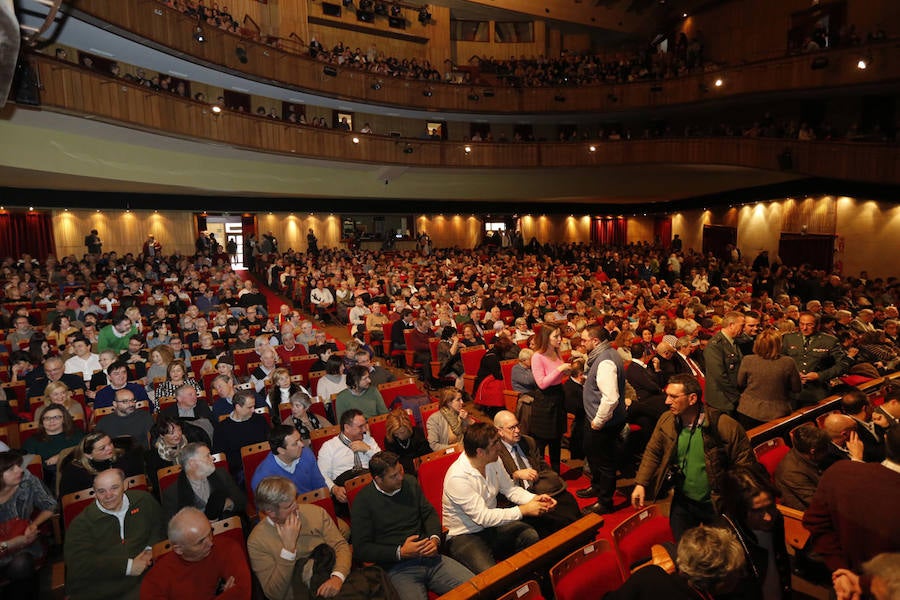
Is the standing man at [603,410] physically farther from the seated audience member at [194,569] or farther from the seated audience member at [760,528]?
the seated audience member at [194,569]

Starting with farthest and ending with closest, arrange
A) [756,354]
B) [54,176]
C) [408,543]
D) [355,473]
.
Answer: [54,176]
[756,354]
[355,473]
[408,543]

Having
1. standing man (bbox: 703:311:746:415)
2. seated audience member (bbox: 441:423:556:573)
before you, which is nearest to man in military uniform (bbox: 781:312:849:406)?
standing man (bbox: 703:311:746:415)

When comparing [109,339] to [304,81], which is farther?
[304,81]

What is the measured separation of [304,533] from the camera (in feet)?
8.96

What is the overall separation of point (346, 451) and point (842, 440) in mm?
3175

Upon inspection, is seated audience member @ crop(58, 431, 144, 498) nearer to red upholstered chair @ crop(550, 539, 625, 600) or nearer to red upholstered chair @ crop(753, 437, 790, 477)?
red upholstered chair @ crop(550, 539, 625, 600)

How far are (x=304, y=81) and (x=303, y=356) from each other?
11399 mm

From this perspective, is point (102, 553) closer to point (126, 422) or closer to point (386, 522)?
point (386, 522)

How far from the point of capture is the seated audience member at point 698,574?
1854 millimetres

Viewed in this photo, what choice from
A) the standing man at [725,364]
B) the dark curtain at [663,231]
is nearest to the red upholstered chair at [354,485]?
the standing man at [725,364]

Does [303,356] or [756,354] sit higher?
[756,354]

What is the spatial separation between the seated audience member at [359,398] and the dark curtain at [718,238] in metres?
16.3

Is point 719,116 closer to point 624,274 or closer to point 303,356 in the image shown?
point 624,274

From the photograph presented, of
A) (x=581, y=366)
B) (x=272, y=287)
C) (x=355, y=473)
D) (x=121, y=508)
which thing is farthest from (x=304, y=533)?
(x=272, y=287)
